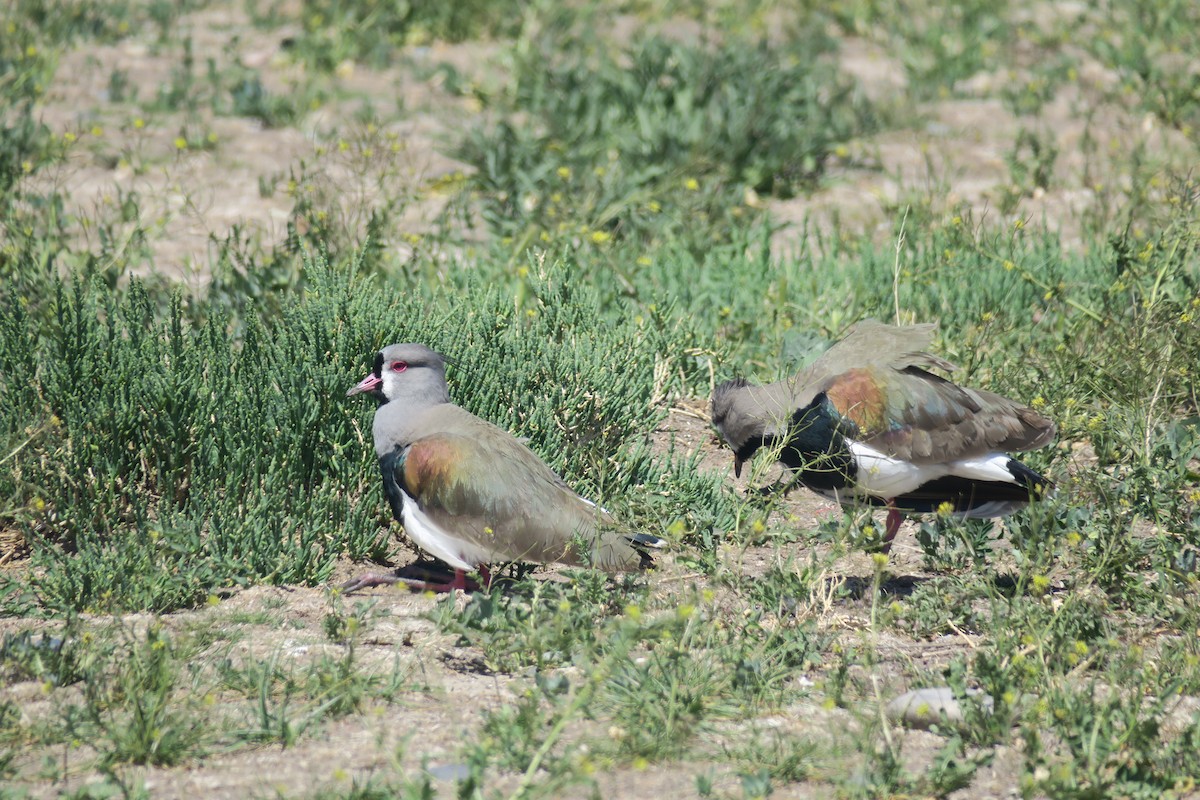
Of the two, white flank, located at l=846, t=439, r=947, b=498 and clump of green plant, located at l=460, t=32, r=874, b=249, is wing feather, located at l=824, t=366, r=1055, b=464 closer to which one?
white flank, located at l=846, t=439, r=947, b=498

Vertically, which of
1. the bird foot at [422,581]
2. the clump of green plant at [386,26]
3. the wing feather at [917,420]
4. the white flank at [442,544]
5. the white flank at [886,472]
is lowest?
the bird foot at [422,581]

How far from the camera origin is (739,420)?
5.30m

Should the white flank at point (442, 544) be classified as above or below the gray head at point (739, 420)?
below

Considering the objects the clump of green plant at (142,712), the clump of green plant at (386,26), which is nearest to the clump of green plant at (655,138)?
the clump of green plant at (386,26)

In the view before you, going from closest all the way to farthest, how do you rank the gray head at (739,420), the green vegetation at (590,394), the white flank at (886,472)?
the green vegetation at (590,394), the white flank at (886,472), the gray head at (739,420)

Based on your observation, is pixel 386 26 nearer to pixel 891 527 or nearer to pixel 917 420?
pixel 917 420

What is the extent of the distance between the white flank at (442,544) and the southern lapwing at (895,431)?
1173 millimetres

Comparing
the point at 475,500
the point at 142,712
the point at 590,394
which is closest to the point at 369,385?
the point at 475,500

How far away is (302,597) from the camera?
4.77 m

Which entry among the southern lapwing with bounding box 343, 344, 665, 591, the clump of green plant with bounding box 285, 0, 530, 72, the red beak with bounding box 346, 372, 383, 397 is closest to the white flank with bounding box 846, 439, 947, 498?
the southern lapwing with bounding box 343, 344, 665, 591

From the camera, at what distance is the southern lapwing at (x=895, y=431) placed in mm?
5141

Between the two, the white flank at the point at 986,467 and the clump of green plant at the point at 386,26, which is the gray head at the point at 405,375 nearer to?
the white flank at the point at 986,467

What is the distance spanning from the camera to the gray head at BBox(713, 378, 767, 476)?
207 inches

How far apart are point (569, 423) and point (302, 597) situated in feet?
4.54
